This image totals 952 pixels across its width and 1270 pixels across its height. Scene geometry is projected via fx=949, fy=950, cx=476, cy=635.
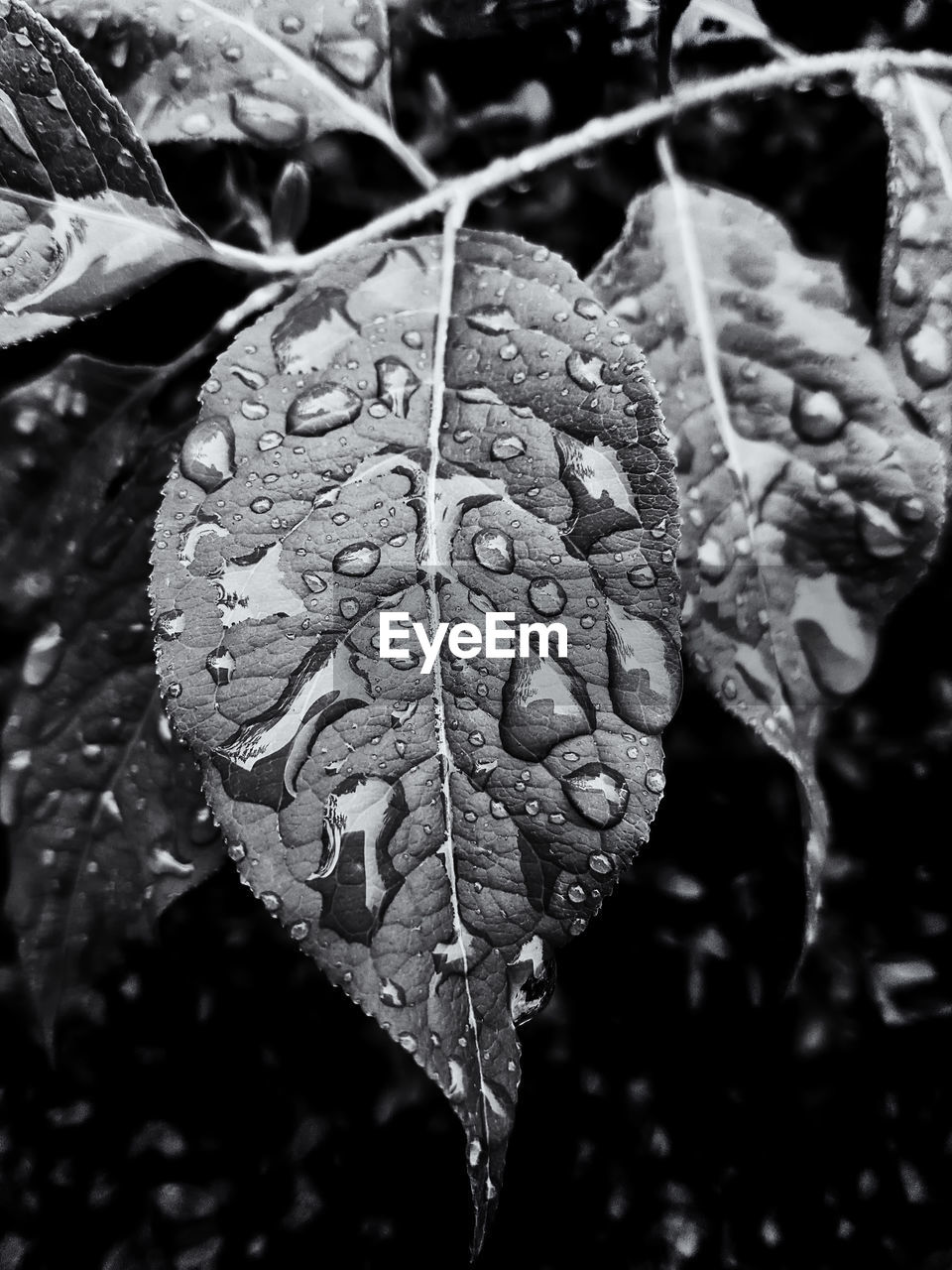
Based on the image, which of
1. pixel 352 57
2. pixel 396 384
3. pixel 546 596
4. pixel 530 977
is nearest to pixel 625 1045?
pixel 530 977

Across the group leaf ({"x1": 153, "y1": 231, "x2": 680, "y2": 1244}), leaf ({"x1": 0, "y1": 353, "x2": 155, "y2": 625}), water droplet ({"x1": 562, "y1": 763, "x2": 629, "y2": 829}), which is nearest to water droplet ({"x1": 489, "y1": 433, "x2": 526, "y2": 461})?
leaf ({"x1": 153, "y1": 231, "x2": 680, "y2": 1244})

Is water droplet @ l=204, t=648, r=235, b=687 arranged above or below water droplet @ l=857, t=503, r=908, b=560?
below

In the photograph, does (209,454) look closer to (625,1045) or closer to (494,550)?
(494,550)

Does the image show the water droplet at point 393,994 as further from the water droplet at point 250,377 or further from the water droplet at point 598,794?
the water droplet at point 250,377

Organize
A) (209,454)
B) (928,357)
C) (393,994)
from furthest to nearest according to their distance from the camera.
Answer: (928,357) < (209,454) < (393,994)

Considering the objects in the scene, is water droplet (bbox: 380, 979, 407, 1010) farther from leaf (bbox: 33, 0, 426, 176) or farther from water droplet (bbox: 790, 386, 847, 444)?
leaf (bbox: 33, 0, 426, 176)

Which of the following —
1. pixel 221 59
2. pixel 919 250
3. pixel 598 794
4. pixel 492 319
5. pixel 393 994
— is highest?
pixel 221 59
